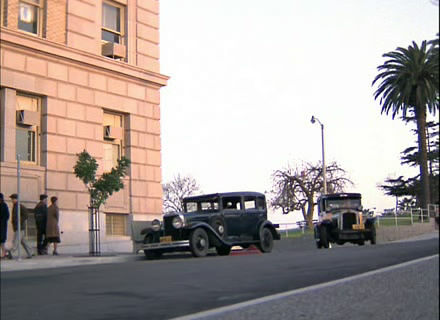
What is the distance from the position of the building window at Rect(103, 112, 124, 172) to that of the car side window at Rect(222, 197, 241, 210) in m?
7.76

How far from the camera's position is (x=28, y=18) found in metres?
20.1

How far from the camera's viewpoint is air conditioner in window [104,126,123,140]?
22.5 metres

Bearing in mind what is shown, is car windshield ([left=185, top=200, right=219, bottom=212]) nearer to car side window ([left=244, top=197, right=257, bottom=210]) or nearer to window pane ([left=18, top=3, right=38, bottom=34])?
car side window ([left=244, top=197, right=257, bottom=210])

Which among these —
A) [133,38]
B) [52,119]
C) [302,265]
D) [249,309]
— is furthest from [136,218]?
[249,309]

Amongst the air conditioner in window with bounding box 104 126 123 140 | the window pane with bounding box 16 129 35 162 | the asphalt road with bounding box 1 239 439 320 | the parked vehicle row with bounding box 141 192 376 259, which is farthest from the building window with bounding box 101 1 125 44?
the asphalt road with bounding box 1 239 439 320

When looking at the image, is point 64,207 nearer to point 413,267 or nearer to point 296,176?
point 296,176

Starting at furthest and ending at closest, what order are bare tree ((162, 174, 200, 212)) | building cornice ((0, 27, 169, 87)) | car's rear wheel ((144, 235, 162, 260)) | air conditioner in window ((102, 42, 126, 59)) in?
1. bare tree ((162, 174, 200, 212))
2. air conditioner in window ((102, 42, 126, 59))
3. building cornice ((0, 27, 169, 87))
4. car's rear wheel ((144, 235, 162, 260))

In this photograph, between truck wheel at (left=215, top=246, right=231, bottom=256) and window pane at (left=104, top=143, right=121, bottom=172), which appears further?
window pane at (left=104, top=143, right=121, bottom=172)

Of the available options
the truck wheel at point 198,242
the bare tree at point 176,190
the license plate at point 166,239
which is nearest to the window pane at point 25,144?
the license plate at point 166,239

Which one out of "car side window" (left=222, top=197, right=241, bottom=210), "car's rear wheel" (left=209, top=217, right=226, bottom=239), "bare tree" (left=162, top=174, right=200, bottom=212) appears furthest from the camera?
"bare tree" (left=162, top=174, right=200, bottom=212)

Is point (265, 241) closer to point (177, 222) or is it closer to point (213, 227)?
point (213, 227)

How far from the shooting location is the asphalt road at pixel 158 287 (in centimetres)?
600

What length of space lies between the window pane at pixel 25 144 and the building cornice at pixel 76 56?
268 cm

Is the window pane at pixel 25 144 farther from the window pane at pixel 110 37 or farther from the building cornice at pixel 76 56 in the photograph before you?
the window pane at pixel 110 37
